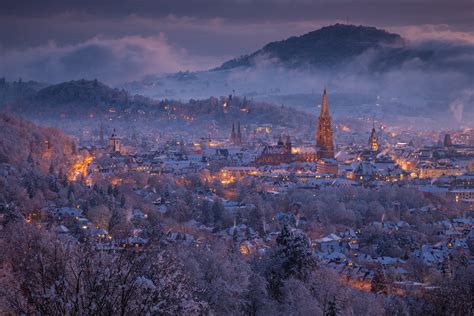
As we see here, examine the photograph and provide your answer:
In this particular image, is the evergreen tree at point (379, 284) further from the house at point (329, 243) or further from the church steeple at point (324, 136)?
the church steeple at point (324, 136)


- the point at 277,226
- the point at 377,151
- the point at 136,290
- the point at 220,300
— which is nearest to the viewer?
the point at 136,290

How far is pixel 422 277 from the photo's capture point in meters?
21.6

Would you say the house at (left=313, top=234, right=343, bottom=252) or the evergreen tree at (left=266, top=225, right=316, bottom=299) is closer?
the evergreen tree at (left=266, top=225, right=316, bottom=299)

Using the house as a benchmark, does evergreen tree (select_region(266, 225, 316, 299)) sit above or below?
above

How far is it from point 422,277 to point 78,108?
365ft

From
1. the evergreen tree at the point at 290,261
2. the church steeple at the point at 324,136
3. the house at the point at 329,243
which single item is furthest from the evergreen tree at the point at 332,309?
the church steeple at the point at 324,136

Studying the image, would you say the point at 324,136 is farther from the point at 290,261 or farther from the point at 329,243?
the point at 290,261

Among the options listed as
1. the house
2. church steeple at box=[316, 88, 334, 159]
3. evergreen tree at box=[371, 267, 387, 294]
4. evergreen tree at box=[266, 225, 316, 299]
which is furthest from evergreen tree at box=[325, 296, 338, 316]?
church steeple at box=[316, 88, 334, 159]

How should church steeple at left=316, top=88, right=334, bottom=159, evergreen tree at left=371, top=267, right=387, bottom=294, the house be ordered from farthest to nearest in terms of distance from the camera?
church steeple at left=316, top=88, right=334, bottom=159 → the house → evergreen tree at left=371, top=267, right=387, bottom=294

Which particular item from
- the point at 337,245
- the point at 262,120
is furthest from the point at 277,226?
the point at 262,120

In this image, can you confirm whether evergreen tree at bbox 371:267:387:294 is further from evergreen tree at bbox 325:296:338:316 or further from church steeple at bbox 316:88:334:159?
church steeple at bbox 316:88:334:159

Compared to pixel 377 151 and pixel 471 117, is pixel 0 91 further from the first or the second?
pixel 377 151

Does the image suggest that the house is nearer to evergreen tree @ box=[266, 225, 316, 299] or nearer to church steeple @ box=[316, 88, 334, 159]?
evergreen tree @ box=[266, 225, 316, 299]

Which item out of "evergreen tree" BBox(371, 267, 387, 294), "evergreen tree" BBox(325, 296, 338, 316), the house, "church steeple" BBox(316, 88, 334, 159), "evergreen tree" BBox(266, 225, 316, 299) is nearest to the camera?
"evergreen tree" BBox(325, 296, 338, 316)
